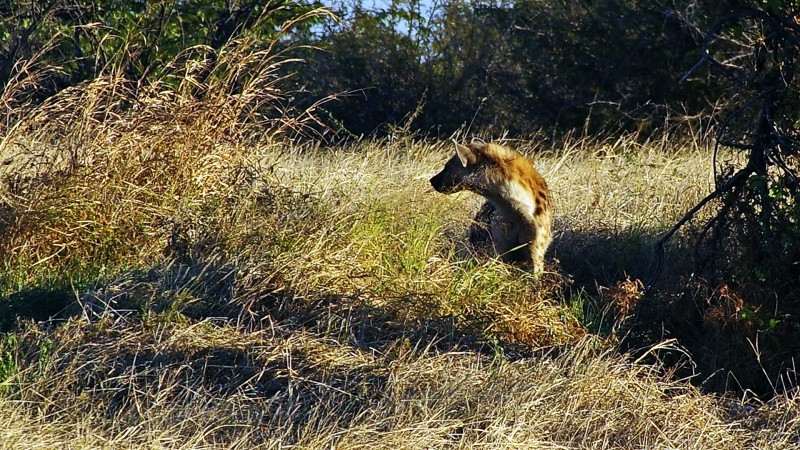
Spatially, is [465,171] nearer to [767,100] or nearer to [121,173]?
[767,100]

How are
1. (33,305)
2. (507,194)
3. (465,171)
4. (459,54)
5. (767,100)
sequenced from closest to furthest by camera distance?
(767,100)
(33,305)
(507,194)
(465,171)
(459,54)

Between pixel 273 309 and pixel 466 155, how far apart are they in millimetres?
2013

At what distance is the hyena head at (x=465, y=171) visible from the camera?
304 inches

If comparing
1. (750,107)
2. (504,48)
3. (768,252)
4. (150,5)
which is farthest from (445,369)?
(504,48)

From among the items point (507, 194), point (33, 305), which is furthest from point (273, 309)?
point (507, 194)

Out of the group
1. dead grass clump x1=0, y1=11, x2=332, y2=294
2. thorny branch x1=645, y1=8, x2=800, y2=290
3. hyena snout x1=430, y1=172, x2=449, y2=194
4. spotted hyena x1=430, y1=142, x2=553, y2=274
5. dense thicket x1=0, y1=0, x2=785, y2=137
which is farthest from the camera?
dense thicket x1=0, y1=0, x2=785, y2=137

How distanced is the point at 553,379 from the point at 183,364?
6.18ft

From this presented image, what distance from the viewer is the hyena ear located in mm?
7730

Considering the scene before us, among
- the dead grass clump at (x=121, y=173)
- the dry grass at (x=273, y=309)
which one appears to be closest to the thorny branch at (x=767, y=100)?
the dry grass at (x=273, y=309)

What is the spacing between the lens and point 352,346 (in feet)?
20.0

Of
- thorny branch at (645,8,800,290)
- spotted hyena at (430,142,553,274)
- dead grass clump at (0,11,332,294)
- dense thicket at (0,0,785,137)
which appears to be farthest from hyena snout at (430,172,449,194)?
dense thicket at (0,0,785,137)

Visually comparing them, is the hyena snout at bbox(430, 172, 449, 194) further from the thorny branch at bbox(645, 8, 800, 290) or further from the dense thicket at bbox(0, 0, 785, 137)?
the dense thicket at bbox(0, 0, 785, 137)

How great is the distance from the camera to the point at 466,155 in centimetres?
775

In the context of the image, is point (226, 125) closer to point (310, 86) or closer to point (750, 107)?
point (750, 107)
